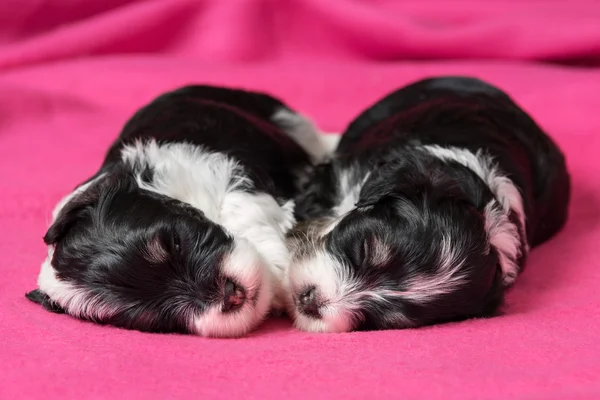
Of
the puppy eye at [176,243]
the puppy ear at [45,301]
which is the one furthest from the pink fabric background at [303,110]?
the puppy eye at [176,243]

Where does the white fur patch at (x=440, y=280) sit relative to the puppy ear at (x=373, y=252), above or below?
below

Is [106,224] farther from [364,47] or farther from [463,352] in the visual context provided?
[364,47]

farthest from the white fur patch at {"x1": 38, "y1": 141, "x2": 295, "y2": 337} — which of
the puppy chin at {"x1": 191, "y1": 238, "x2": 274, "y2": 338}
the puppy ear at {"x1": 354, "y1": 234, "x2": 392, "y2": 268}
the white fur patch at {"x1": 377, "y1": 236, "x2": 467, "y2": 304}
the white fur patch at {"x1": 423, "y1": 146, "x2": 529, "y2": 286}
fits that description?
the white fur patch at {"x1": 423, "y1": 146, "x2": 529, "y2": 286}

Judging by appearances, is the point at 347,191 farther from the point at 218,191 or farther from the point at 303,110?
the point at 303,110

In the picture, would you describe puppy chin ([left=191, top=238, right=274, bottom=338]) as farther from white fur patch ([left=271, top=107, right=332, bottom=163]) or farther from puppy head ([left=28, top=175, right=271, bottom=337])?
white fur patch ([left=271, top=107, right=332, bottom=163])

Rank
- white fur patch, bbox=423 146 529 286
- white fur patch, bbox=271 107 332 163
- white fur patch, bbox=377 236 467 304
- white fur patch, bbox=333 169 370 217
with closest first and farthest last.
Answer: white fur patch, bbox=377 236 467 304, white fur patch, bbox=423 146 529 286, white fur patch, bbox=333 169 370 217, white fur patch, bbox=271 107 332 163

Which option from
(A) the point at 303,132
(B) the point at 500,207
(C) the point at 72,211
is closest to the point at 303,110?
(A) the point at 303,132

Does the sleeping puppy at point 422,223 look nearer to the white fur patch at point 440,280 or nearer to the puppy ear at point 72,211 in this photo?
the white fur patch at point 440,280
